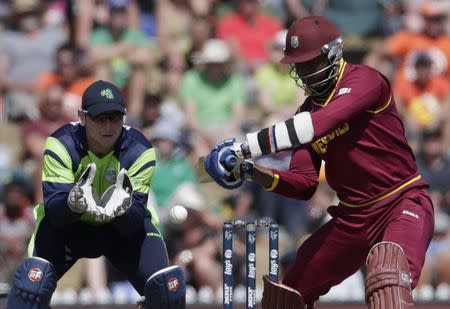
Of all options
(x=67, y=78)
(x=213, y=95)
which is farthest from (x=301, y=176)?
(x=67, y=78)

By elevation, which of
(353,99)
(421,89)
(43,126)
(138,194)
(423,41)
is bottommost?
(138,194)

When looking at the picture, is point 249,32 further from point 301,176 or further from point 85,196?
point 85,196

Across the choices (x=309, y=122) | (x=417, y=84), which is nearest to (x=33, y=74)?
(x=417, y=84)

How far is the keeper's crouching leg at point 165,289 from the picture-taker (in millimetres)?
6613

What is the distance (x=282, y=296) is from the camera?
21.6ft

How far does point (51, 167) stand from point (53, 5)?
5.34 metres

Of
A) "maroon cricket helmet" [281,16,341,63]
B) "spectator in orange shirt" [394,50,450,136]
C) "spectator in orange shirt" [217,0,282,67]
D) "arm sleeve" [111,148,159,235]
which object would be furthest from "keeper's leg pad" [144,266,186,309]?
"spectator in orange shirt" [217,0,282,67]

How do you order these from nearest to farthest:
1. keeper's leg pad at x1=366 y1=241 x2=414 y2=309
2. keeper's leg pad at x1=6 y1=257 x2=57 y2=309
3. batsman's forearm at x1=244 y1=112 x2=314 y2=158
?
keeper's leg pad at x1=366 y1=241 x2=414 y2=309 → batsman's forearm at x1=244 y1=112 x2=314 y2=158 → keeper's leg pad at x1=6 y1=257 x2=57 y2=309

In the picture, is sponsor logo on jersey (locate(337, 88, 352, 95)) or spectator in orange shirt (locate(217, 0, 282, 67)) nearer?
sponsor logo on jersey (locate(337, 88, 352, 95))

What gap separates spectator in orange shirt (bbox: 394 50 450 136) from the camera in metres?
11.2

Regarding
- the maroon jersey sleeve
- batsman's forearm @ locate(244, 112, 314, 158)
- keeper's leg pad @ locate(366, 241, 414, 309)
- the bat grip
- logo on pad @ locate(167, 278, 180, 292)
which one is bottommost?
keeper's leg pad @ locate(366, 241, 414, 309)

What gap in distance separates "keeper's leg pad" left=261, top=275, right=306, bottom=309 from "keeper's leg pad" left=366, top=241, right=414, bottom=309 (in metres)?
0.69

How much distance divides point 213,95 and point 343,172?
4.69 metres

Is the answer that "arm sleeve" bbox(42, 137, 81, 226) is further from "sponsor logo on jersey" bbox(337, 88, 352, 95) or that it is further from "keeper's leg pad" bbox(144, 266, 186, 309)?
"sponsor logo on jersey" bbox(337, 88, 352, 95)
